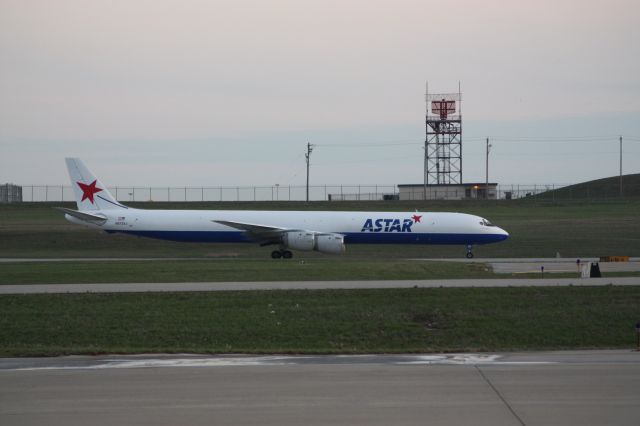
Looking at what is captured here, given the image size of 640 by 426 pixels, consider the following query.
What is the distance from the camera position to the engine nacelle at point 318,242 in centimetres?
4150

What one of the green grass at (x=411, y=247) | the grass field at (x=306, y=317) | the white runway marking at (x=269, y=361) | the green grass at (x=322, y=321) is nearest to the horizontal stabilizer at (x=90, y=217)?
the green grass at (x=411, y=247)

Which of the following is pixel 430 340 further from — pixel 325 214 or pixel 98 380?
pixel 325 214

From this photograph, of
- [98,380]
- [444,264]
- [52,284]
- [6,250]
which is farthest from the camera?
[6,250]

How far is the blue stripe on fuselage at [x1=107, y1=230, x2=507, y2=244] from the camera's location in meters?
43.9

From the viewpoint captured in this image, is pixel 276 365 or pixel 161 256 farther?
pixel 161 256

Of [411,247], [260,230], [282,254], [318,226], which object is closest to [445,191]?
[411,247]

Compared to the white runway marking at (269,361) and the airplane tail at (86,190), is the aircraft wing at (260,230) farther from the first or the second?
the white runway marking at (269,361)

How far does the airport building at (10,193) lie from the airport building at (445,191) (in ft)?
137

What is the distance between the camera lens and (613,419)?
10086mm

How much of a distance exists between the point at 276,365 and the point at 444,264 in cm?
2043

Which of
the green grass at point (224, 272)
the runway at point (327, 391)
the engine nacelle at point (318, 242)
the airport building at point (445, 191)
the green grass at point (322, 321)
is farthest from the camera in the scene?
the airport building at point (445, 191)

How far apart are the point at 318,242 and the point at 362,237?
11.0ft

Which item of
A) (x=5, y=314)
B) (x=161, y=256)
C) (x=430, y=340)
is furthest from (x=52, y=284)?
(x=161, y=256)

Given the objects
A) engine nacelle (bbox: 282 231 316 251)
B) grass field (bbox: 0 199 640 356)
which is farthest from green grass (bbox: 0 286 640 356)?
engine nacelle (bbox: 282 231 316 251)
